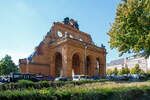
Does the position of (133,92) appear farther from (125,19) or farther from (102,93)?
(125,19)

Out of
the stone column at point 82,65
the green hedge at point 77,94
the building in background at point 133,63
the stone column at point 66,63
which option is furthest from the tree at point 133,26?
the building in background at point 133,63

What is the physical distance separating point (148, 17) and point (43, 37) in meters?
27.2

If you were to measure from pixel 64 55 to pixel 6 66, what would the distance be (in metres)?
31.1

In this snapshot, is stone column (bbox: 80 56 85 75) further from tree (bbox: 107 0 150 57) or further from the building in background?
the building in background

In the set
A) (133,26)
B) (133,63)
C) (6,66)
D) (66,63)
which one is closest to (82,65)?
(66,63)

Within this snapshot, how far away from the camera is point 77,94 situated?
6.32 m

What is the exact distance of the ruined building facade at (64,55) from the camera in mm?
31109

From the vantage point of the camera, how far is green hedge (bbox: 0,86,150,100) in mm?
5566

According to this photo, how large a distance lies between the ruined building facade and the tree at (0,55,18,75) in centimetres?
2336

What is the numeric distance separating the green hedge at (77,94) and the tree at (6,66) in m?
49.6

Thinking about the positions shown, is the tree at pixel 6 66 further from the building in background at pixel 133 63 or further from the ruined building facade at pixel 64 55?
the building in background at pixel 133 63

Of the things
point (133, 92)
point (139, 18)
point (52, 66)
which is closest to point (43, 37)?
point (52, 66)

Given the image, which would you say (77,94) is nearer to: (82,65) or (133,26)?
(133,26)

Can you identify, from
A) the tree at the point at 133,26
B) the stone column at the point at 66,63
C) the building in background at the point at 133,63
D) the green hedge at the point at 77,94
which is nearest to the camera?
the green hedge at the point at 77,94
